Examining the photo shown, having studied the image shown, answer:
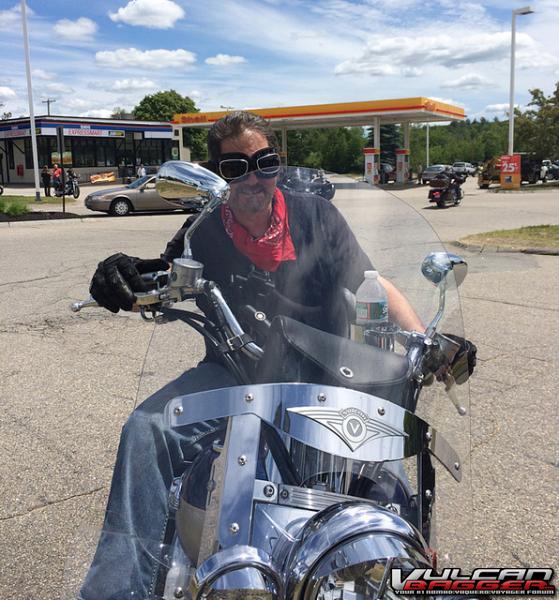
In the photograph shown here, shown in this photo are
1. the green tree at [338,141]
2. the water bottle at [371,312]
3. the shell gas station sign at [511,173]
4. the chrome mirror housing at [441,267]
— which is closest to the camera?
the water bottle at [371,312]

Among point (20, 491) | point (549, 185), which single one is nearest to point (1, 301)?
point (20, 491)

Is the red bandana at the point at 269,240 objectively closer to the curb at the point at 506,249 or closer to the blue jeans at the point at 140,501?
the blue jeans at the point at 140,501

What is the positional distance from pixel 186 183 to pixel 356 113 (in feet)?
113

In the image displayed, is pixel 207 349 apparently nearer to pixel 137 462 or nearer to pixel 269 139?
pixel 137 462

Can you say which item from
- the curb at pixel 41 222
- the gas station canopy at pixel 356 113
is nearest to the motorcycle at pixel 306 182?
the curb at pixel 41 222

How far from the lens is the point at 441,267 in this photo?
1.96m

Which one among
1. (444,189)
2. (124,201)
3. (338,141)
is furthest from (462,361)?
(338,141)

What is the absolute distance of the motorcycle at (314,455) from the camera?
136 centimetres

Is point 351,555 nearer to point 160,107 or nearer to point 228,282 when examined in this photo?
point 228,282

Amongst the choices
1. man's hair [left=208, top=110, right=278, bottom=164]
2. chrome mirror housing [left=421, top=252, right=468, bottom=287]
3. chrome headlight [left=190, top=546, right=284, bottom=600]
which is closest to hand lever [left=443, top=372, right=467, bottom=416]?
chrome mirror housing [left=421, top=252, right=468, bottom=287]

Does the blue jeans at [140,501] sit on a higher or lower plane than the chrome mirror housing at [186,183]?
lower

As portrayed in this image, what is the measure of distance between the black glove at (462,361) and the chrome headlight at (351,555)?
1.86ft

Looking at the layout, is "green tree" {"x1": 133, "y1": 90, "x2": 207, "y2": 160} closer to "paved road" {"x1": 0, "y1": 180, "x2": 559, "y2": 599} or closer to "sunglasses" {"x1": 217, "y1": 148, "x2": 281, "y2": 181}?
"paved road" {"x1": 0, "y1": 180, "x2": 559, "y2": 599}

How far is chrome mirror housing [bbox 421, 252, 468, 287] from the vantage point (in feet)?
6.40
